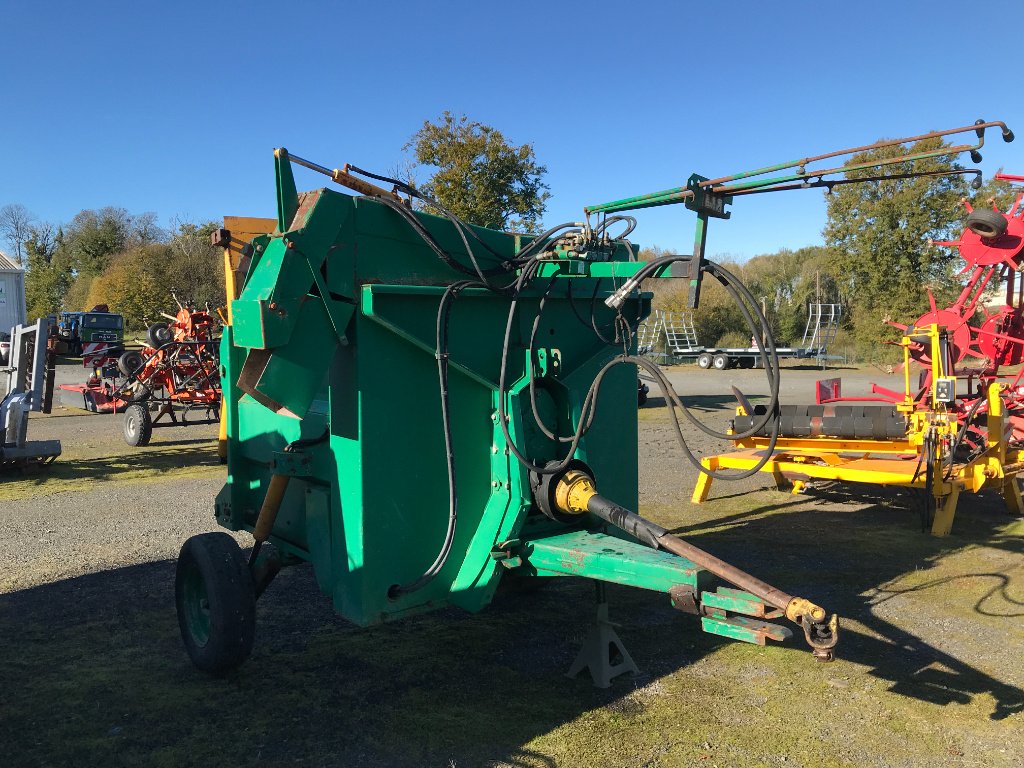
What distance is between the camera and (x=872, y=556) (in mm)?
6305

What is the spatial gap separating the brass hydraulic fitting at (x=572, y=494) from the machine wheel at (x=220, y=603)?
161cm

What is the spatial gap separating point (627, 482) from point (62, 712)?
117 inches

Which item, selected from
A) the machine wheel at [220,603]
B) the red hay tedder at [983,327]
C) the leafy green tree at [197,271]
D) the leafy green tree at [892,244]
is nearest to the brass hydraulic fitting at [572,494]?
the machine wheel at [220,603]

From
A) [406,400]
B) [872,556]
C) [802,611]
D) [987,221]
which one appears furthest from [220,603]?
[987,221]

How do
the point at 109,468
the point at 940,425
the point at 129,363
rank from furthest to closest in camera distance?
Result: the point at 129,363
the point at 109,468
the point at 940,425

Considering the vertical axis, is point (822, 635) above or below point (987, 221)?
below

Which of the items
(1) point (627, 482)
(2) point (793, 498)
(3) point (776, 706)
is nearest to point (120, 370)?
(2) point (793, 498)

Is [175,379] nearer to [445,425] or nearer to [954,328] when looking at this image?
[445,425]

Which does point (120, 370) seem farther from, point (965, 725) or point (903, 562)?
point (965, 725)

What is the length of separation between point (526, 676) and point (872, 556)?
344 cm

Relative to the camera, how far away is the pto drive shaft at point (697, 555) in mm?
2967

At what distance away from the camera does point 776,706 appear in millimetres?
3826

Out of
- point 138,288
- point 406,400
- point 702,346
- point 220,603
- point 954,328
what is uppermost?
point 138,288

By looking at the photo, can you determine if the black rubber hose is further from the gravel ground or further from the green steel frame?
the gravel ground
